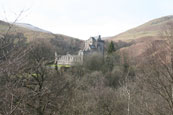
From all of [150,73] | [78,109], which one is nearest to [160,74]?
[150,73]

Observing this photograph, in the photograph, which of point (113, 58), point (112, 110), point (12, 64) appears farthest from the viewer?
point (113, 58)

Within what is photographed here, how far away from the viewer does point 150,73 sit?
5121 millimetres

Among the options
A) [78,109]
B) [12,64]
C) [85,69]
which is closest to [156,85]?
[12,64]

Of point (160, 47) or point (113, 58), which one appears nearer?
point (160, 47)

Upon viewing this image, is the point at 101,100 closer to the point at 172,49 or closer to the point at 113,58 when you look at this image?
the point at 172,49

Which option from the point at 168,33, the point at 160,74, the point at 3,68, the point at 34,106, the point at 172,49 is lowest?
the point at 34,106

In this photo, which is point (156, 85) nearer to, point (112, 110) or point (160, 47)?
point (160, 47)

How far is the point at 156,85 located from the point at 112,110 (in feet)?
27.8

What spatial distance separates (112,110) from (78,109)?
4.99 meters

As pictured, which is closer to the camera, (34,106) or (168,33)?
(168,33)

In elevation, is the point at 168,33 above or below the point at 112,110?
above

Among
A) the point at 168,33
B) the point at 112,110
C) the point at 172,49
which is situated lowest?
the point at 112,110

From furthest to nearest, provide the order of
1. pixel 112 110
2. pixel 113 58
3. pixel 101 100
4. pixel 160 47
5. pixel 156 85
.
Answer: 1. pixel 113 58
2. pixel 101 100
3. pixel 112 110
4. pixel 156 85
5. pixel 160 47

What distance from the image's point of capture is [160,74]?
496 centimetres
